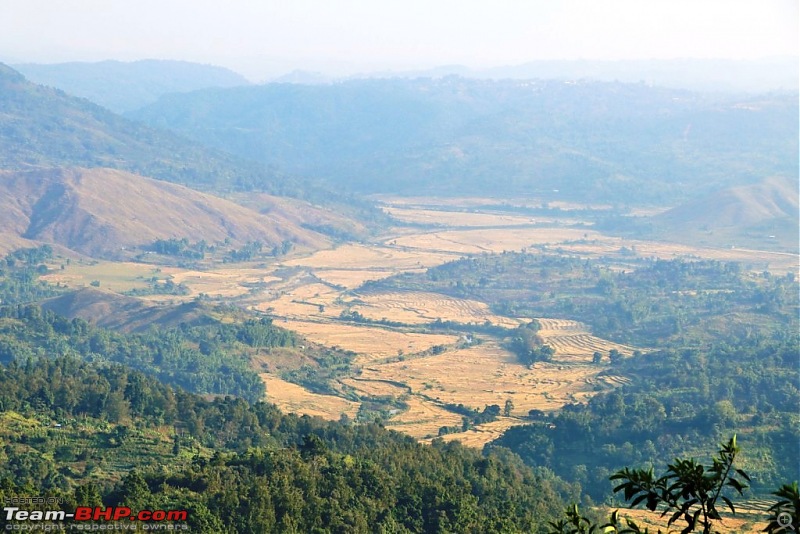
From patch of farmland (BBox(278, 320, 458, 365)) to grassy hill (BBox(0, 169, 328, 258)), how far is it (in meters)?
39.9

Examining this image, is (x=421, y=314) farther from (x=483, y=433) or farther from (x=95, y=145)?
(x=95, y=145)

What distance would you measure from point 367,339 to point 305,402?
17.4 meters

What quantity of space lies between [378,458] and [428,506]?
546 cm

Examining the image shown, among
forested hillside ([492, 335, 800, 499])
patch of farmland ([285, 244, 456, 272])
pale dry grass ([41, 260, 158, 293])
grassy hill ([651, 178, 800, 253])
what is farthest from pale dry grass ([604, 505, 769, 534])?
grassy hill ([651, 178, 800, 253])

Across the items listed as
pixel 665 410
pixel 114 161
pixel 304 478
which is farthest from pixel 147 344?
pixel 114 161

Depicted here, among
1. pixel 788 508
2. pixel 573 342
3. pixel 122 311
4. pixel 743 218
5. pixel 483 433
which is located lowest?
pixel 573 342

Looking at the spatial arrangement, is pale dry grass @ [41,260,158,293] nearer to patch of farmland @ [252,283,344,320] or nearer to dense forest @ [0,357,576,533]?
patch of farmland @ [252,283,344,320]

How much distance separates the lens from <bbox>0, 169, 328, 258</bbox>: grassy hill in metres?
117

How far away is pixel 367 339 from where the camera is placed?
78.3m

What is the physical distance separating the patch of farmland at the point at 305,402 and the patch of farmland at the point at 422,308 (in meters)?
22.3

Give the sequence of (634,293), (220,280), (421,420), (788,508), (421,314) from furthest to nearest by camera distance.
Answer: (220,280) → (634,293) → (421,314) → (421,420) → (788,508)

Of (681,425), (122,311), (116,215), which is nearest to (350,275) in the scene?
(116,215)

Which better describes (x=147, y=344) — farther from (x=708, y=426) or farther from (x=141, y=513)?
(x=141, y=513)

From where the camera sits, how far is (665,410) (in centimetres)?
5544
